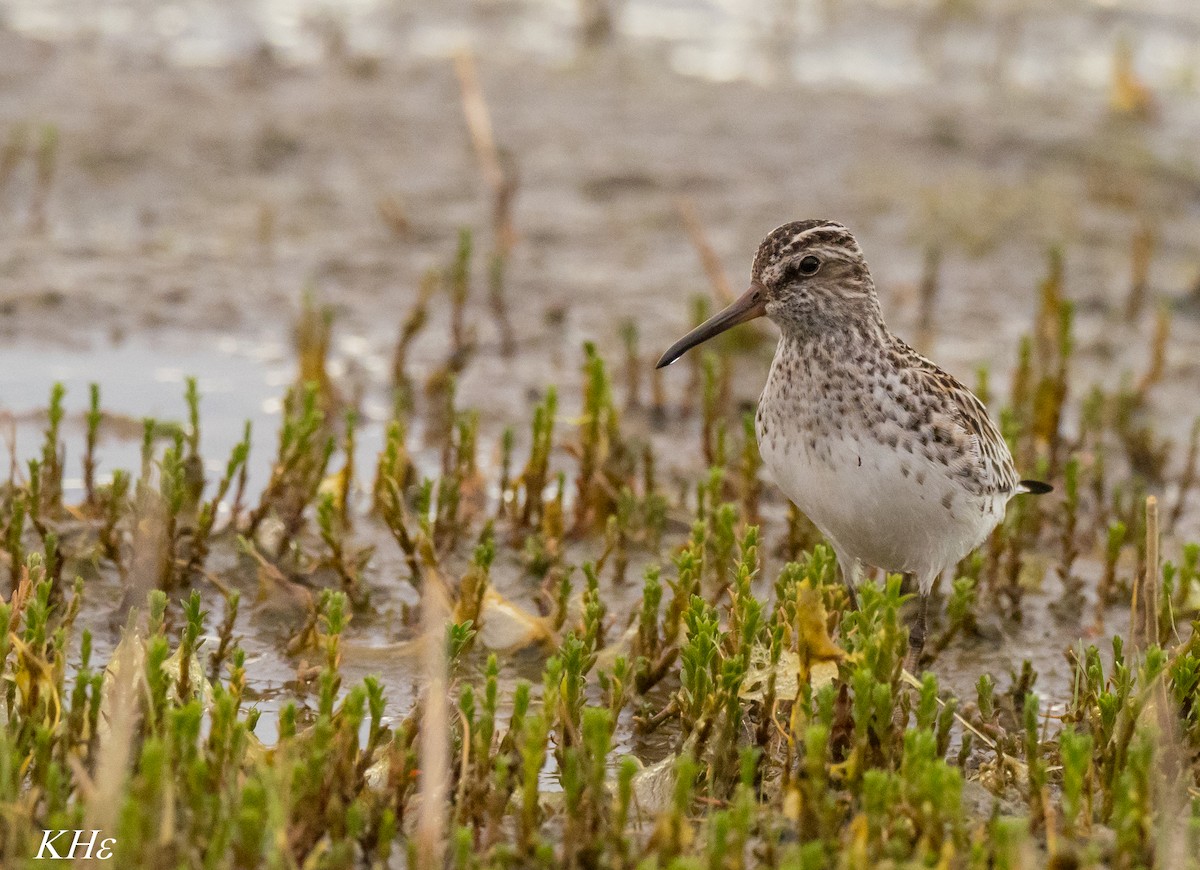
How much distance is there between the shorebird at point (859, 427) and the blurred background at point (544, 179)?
9.71 feet

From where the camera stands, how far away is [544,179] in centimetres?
1281

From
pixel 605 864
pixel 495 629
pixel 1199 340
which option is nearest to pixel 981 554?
pixel 495 629

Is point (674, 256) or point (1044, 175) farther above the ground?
point (1044, 175)

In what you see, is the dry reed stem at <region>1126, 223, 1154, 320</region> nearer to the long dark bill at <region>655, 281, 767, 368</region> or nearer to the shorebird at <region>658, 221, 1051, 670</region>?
the shorebird at <region>658, 221, 1051, 670</region>

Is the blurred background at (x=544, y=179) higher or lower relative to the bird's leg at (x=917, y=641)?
higher

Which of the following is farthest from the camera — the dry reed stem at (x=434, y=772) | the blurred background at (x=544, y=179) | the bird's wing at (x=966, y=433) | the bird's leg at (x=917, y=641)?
the blurred background at (x=544, y=179)

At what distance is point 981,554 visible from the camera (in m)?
7.77

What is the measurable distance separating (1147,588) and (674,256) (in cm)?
593

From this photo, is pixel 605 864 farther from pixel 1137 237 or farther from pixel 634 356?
pixel 1137 237

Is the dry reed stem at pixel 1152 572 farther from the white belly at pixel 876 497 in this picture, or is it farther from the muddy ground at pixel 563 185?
the muddy ground at pixel 563 185

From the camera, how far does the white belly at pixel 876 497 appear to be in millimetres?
6219

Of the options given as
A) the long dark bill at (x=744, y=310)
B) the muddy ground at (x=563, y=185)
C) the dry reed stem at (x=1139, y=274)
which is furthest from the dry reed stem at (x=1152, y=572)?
the dry reed stem at (x=1139, y=274)

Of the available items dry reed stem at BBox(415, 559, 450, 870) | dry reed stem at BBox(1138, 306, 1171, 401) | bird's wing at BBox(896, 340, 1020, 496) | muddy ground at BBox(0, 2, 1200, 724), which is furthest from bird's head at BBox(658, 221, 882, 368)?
dry reed stem at BBox(1138, 306, 1171, 401)

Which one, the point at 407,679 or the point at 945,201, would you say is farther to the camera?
the point at 945,201
